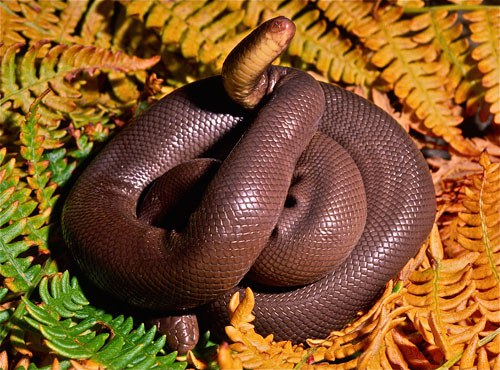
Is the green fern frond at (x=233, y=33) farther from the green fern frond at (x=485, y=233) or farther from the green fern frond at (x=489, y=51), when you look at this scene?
the green fern frond at (x=485, y=233)

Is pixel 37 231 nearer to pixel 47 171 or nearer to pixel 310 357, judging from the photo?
pixel 47 171

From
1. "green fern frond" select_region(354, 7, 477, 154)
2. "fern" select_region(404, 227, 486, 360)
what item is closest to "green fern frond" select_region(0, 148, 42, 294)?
"fern" select_region(404, 227, 486, 360)

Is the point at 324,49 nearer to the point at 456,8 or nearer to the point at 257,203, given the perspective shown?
the point at 456,8

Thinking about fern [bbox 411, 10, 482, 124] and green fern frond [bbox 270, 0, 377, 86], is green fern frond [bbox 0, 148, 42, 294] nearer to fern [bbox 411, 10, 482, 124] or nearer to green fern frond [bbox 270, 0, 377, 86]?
green fern frond [bbox 270, 0, 377, 86]

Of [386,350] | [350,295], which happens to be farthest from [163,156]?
[386,350]

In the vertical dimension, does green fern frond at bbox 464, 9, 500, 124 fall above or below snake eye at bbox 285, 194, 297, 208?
above

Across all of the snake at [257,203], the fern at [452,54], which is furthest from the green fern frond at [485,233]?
the fern at [452,54]

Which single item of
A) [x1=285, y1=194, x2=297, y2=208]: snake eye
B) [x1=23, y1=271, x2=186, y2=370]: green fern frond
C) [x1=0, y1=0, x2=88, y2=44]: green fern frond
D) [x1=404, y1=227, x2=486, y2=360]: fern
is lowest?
[x1=404, y1=227, x2=486, y2=360]: fern
